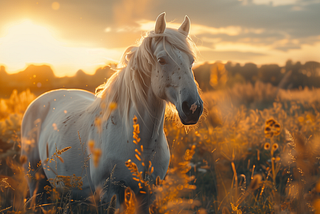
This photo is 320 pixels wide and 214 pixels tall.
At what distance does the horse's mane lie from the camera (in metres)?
1.86

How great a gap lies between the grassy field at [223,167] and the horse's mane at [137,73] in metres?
0.55

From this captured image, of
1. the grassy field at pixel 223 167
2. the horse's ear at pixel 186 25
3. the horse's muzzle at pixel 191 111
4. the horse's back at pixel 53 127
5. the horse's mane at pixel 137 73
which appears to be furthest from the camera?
the horse's back at pixel 53 127

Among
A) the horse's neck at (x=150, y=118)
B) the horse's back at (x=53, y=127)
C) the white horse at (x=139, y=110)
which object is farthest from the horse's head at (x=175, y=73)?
the horse's back at (x=53, y=127)

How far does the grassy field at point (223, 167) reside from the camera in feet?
4.13

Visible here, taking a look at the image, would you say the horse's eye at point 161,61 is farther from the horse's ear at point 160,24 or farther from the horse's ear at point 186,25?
the horse's ear at point 186,25

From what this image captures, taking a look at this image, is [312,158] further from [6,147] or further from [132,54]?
[6,147]

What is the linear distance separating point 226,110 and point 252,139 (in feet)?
2.78

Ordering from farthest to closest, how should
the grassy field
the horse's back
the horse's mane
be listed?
the horse's back, the horse's mane, the grassy field

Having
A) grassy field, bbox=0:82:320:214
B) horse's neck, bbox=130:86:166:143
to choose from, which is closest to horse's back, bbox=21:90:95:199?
grassy field, bbox=0:82:320:214

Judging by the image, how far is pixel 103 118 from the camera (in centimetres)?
205

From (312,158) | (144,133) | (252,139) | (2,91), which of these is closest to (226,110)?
(252,139)

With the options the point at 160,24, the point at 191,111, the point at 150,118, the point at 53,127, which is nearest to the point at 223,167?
the point at 150,118

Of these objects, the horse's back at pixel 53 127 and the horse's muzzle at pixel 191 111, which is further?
the horse's back at pixel 53 127

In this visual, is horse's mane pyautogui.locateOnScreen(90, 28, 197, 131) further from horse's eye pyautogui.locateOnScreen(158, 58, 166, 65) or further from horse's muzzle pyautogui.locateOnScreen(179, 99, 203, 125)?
horse's muzzle pyautogui.locateOnScreen(179, 99, 203, 125)
